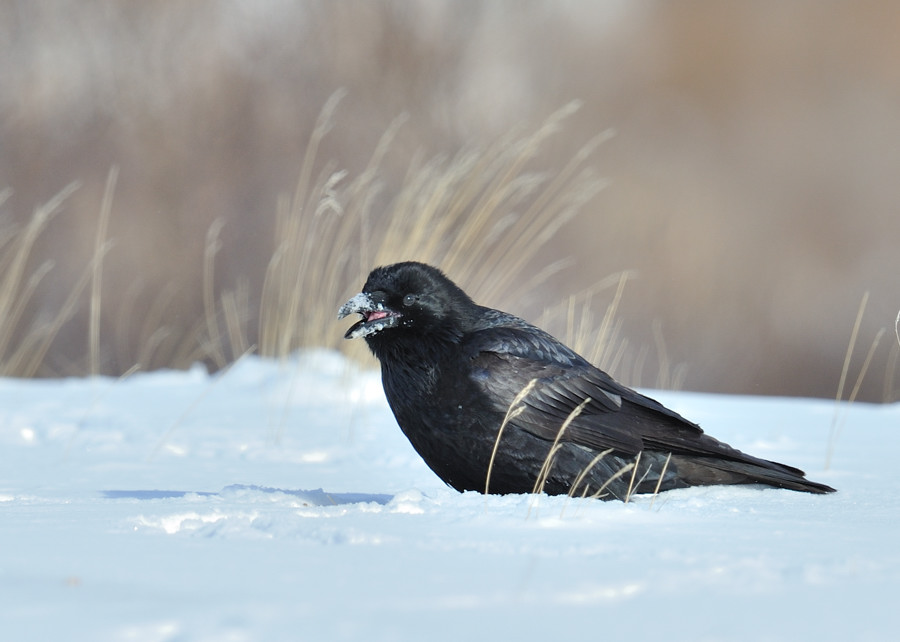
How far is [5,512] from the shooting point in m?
2.52

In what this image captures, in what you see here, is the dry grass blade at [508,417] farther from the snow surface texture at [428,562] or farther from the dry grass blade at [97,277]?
the dry grass blade at [97,277]

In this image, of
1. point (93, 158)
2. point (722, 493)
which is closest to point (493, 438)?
point (722, 493)

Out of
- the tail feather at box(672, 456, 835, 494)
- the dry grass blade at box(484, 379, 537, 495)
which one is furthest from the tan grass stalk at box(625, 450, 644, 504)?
the dry grass blade at box(484, 379, 537, 495)

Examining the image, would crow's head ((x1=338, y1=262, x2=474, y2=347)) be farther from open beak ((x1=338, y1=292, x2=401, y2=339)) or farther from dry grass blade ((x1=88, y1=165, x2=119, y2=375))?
dry grass blade ((x1=88, y1=165, x2=119, y2=375))

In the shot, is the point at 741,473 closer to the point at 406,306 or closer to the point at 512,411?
the point at 512,411

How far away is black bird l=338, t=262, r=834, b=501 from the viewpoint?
3084mm

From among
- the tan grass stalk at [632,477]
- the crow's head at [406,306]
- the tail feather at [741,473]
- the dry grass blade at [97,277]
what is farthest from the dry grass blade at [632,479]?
the dry grass blade at [97,277]

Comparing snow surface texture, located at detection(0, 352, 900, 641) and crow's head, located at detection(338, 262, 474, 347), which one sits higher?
crow's head, located at detection(338, 262, 474, 347)

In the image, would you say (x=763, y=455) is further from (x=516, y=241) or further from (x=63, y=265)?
(x=63, y=265)

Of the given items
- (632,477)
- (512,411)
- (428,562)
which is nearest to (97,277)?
(512,411)

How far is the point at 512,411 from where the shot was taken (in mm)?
3049

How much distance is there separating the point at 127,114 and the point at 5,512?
27.9 feet

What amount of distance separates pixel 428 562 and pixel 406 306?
5.05 feet

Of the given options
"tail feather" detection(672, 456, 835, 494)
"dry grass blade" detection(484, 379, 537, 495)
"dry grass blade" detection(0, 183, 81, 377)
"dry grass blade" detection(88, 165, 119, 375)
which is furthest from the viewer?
"dry grass blade" detection(0, 183, 81, 377)
